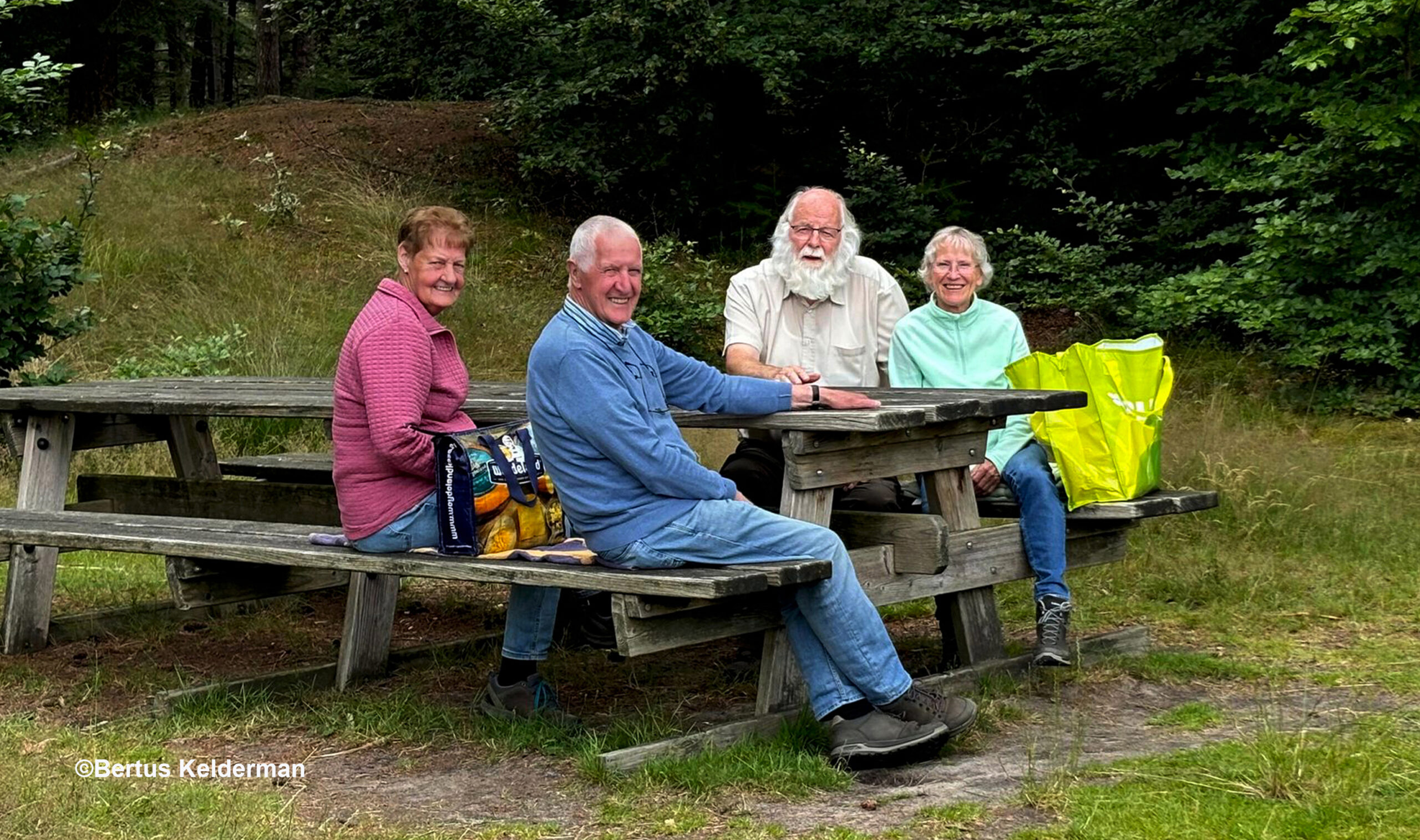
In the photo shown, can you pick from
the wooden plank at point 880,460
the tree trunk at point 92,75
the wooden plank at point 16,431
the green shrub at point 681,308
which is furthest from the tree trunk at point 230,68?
the wooden plank at point 880,460

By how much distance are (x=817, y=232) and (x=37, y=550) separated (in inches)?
133

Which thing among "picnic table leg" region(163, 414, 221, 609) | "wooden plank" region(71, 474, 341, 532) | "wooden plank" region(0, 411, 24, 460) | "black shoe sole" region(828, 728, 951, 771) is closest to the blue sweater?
"black shoe sole" region(828, 728, 951, 771)

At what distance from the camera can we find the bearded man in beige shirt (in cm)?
575

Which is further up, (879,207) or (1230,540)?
(879,207)

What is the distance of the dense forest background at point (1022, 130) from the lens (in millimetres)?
11508

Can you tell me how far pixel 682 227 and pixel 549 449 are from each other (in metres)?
12.4

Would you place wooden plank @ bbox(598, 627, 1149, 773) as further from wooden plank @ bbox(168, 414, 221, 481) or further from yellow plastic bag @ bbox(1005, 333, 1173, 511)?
wooden plank @ bbox(168, 414, 221, 481)

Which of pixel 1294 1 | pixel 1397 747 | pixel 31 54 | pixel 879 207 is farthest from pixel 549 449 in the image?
pixel 31 54

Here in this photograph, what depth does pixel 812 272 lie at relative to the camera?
5.81m

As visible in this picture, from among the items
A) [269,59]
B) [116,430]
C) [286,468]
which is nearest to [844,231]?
[286,468]

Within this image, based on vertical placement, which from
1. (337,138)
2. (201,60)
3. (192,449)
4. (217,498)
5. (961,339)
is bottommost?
(217,498)

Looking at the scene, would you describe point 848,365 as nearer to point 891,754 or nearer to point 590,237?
point 590,237

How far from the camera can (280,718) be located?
205 inches

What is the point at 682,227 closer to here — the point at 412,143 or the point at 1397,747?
the point at 412,143
